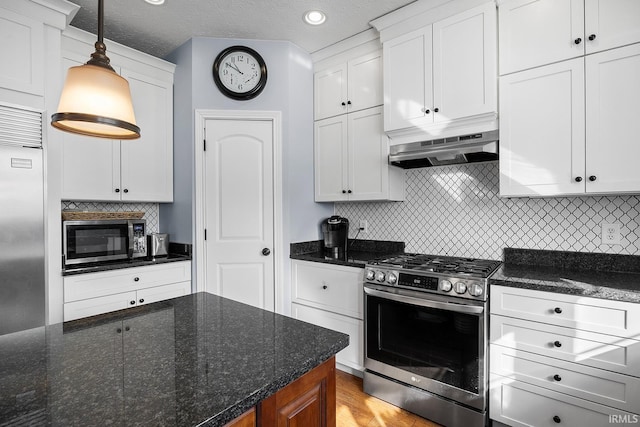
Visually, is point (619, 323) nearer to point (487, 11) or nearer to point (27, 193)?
point (487, 11)

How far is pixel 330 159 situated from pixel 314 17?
1121mm

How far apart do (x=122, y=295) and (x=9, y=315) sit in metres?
0.63

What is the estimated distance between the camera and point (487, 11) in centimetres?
210

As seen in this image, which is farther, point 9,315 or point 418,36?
point 418,36

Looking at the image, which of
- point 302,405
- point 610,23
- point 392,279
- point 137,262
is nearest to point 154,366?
point 302,405

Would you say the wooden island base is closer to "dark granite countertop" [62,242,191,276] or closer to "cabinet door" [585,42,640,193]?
"cabinet door" [585,42,640,193]

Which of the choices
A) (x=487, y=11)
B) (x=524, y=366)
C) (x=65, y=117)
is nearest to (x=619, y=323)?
(x=524, y=366)

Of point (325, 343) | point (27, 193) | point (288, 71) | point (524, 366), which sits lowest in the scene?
point (524, 366)

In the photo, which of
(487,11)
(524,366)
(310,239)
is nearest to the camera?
(524,366)

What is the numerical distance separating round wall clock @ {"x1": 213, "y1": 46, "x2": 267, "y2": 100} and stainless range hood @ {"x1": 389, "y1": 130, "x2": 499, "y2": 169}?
130 cm

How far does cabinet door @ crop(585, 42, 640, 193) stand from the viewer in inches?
67.1

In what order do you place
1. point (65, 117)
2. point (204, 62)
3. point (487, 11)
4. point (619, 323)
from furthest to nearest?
1. point (204, 62)
2. point (487, 11)
3. point (619, 323)
4. point (65, 117)

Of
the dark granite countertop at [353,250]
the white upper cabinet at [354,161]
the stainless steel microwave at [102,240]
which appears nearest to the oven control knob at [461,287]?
the dark granite countertop at [353,250]

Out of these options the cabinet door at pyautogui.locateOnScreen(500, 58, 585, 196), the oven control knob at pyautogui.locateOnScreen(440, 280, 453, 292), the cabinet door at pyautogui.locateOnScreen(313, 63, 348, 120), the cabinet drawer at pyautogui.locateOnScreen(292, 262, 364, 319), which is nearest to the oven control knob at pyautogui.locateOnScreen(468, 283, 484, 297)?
the oven control knob at pyautogui.locateOnScreen(440, 280, 453, 292)
